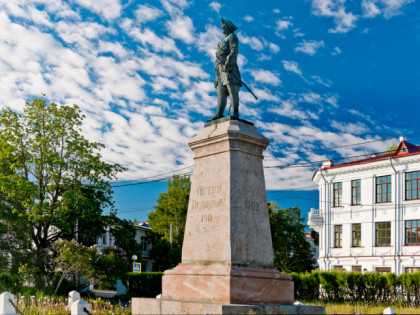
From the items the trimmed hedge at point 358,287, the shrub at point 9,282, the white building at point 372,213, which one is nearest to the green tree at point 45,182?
the shrub at point 9,282

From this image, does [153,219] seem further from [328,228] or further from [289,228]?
[328,228]

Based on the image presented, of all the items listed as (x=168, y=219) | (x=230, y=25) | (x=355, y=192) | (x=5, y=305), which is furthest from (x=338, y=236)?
(x=5, y=305)

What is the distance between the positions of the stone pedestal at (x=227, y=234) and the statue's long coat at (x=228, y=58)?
114 centimetres

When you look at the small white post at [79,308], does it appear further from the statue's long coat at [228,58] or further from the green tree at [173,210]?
the green tree at [173,210]

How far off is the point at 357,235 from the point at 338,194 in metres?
3.86

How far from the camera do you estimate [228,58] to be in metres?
10.8

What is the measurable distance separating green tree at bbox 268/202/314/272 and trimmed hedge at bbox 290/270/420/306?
2753cm

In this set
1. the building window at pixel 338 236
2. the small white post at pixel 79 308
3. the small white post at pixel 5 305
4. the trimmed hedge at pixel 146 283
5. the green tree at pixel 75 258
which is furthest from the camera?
the building window at pixel 338 236

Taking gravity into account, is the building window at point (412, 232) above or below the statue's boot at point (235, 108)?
below

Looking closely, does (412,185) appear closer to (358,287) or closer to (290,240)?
(358,287)

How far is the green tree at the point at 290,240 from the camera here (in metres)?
53.7

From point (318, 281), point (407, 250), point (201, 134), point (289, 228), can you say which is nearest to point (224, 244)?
point (201, 134)

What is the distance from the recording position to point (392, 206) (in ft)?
126

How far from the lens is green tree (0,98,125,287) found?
2673 centimetres
